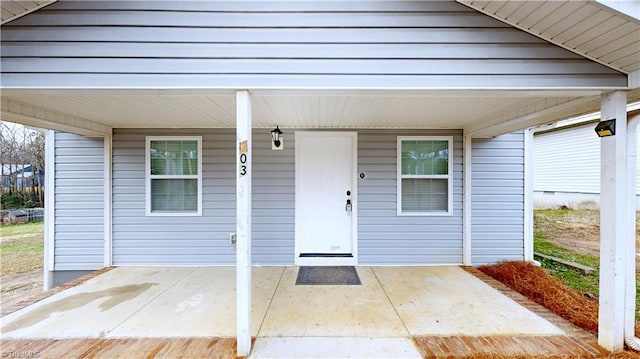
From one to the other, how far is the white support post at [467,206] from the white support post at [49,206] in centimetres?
651

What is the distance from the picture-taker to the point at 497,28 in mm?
2260

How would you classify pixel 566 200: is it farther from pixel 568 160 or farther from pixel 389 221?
pixel 389 221

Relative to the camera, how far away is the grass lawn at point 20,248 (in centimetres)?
568

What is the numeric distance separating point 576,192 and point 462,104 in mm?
9819

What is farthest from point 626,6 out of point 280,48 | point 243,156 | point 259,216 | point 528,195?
point 259,216

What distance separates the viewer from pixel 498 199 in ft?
14.9

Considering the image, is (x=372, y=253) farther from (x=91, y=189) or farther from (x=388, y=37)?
(x=91, y=189)

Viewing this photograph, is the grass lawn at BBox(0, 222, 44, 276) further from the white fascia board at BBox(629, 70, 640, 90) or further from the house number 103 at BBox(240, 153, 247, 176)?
the white fascia board at BBox(629, 70, 640, 90)

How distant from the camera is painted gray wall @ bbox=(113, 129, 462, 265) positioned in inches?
175

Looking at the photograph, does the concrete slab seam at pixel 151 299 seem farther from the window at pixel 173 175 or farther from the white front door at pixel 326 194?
the white front door at pixel 326 194

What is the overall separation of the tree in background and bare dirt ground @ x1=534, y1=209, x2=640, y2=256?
55.7 ft

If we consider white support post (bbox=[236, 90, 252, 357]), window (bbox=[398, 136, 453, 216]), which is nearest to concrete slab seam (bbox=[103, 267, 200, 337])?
white support post (bbox=[236, 90, 252, 357])

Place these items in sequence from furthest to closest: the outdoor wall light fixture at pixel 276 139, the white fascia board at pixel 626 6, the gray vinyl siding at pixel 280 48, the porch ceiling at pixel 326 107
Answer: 1. the outdoor wall light fixture at pixel 276 139
2. the porch ceiling at pixel 326 107
3. the gray vinyl siding at pixel 280 48
4. the white fascia board at pixel 626 6

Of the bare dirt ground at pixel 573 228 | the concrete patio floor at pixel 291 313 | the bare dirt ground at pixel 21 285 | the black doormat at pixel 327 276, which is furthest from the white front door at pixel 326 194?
the bare dirt ground at pixel 573 228
